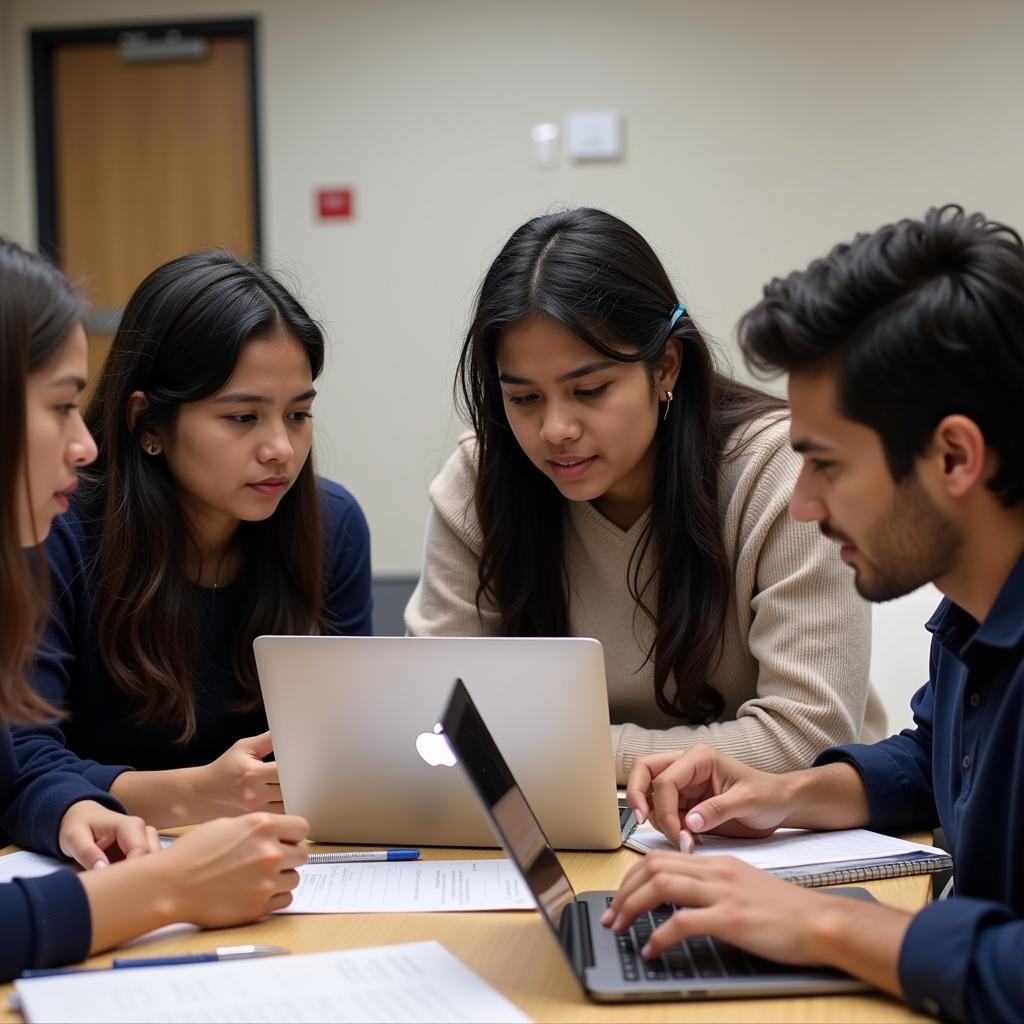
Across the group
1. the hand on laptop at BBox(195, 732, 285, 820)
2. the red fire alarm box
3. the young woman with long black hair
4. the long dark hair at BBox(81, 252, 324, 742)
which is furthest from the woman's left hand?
the red fire alarm box

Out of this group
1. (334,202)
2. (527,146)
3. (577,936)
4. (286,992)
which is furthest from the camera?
(334,202)

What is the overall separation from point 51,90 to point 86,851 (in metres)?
3.78

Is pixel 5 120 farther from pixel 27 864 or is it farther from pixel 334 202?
pixel 27 864

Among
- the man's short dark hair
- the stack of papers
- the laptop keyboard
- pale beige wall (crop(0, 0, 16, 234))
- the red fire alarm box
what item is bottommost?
the stack of papers

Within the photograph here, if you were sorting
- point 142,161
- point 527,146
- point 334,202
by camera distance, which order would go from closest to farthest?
point 527,146
point 334,202
point 142,161

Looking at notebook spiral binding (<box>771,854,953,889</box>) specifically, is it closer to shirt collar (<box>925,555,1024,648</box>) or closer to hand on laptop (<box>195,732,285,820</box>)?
shirt collar (<box>925,555,1024,648</box>)

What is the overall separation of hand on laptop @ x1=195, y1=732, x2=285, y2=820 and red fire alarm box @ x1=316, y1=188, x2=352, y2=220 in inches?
121

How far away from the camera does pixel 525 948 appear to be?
110 cm

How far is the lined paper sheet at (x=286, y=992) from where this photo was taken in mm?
946

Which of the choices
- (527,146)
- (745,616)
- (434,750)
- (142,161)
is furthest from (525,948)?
(142,161)

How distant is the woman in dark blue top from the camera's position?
175cm

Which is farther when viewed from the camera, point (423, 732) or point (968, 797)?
point (423, 732)

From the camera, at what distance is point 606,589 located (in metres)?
1.92

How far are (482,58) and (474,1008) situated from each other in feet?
12.0
